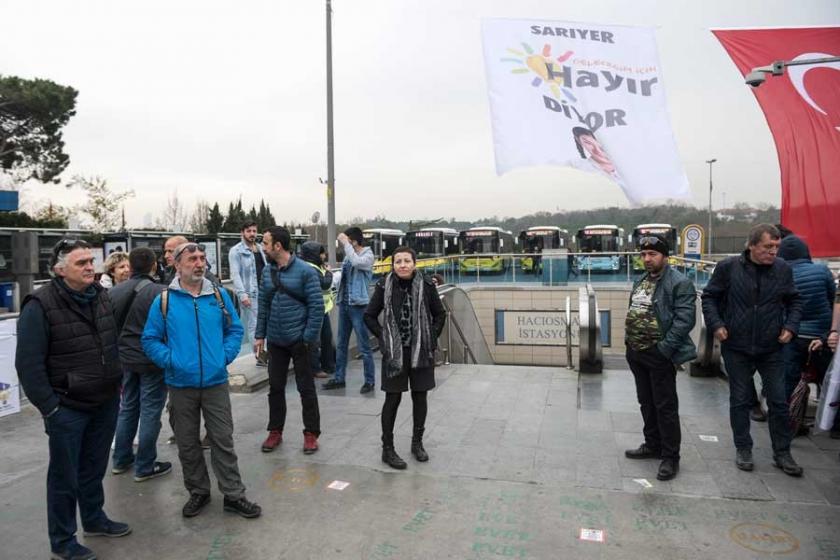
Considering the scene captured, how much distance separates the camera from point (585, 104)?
3.74m

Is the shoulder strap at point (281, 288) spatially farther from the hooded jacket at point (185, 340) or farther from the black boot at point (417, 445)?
the black boot at point (417, 445)

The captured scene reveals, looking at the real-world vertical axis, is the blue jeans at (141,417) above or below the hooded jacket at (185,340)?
below

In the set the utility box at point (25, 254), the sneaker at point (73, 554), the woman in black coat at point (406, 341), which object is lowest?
the sneaker at point (73, 554)

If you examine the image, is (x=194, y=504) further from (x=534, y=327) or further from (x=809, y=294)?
(x=534, y=327)

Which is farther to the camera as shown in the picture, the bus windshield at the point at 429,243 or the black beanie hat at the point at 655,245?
the bus windshield at the point at 429,243

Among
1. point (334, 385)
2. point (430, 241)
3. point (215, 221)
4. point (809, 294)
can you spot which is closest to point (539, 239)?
point (430, 241)

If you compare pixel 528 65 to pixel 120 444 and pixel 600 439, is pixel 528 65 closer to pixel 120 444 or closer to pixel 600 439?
pixel 600 439

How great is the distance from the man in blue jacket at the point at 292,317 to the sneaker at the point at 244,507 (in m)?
1.08

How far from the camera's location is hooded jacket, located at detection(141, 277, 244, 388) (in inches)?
143

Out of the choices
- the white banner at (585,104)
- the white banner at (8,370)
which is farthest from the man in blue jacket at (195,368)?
the white banner at (8,370)

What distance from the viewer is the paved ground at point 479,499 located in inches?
129

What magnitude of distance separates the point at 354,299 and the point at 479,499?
137 inches

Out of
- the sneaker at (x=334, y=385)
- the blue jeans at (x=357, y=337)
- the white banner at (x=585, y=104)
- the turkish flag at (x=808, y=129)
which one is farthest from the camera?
the sneaker at (x=334, y=385)

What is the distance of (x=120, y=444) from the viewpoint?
14.6 ft
